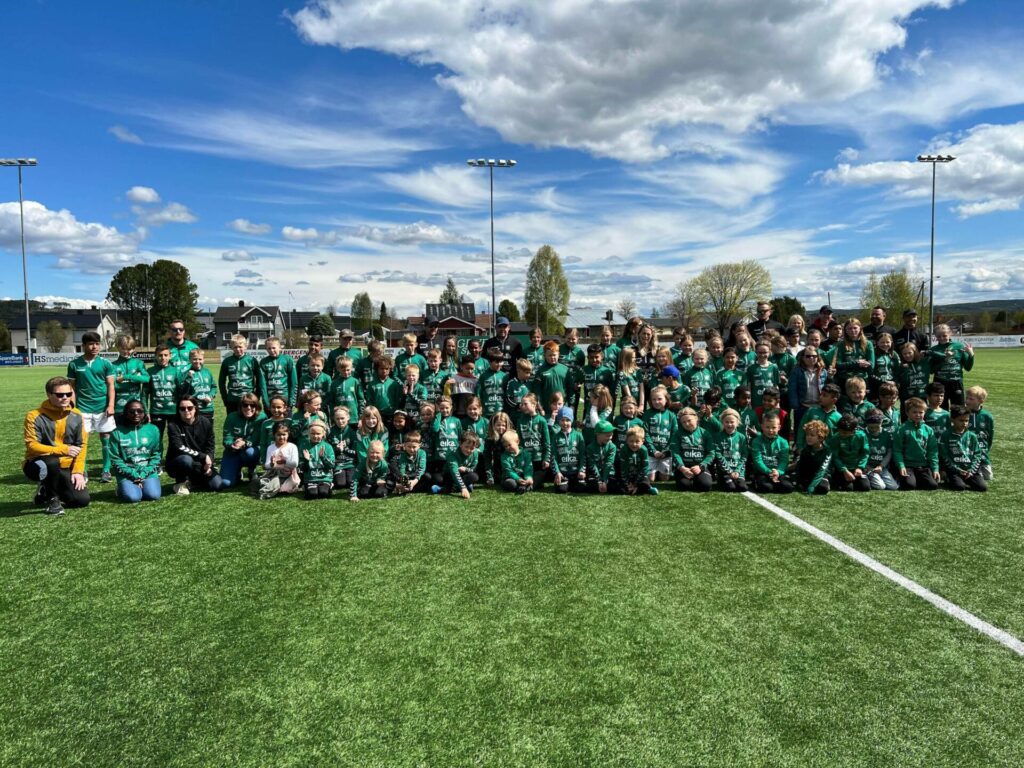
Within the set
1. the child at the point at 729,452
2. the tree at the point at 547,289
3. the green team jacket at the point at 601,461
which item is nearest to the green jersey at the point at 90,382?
the green team jacket at the point at 601,461

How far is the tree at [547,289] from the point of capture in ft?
210

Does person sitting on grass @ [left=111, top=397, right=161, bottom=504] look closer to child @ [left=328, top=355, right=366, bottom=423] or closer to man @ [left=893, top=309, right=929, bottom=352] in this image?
child @ [left=328, top=355, right=366, bottom=423]

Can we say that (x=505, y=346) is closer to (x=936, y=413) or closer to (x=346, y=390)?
(x=346, y=390)

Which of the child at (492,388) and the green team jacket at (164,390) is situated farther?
the child at (492,388)

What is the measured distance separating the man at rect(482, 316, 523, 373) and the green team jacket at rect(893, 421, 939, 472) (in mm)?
4794

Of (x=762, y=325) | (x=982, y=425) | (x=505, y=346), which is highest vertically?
(x=762, y=325)

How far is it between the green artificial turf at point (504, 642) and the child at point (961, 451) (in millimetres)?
1210

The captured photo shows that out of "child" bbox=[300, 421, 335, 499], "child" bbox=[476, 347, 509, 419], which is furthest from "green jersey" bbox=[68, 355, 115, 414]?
"child" bbox=[476, 347, 509, 419]

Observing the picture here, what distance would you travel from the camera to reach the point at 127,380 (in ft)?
26.6

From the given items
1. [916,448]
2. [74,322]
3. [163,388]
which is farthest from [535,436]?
[74,322]

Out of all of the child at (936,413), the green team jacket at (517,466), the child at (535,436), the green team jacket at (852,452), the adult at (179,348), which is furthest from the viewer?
the adult at (179,348)

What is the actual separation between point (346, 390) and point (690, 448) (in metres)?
4.39

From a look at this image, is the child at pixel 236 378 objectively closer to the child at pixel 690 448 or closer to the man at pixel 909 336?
the child at pixel 690 448

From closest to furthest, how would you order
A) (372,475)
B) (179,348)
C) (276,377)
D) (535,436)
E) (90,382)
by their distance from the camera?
Result: (372,475)
(535,436)
(90,382)
(179,348)
(276,377)
